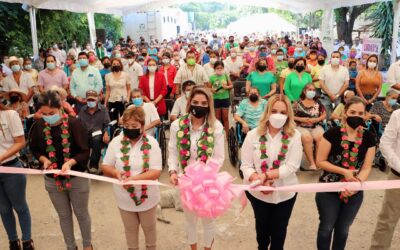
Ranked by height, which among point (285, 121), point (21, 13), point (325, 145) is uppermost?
point (21, 13)

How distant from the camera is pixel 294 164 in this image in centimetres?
279

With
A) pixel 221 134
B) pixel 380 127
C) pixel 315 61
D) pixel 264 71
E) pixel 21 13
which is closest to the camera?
pixel 221 134

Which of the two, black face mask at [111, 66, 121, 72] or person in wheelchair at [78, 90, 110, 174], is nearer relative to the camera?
person in wheelchair at [78, 90, 110, 174]

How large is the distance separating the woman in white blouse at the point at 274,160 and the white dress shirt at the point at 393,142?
28.8 inches

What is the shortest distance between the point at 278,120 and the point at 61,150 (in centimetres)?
179

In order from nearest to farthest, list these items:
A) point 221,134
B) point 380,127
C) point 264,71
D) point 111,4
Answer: point 221,134, point 380,127, point 264,71, point 111,4

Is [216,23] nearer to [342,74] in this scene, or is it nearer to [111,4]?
[111,4]

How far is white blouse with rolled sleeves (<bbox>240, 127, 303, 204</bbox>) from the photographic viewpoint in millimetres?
2793

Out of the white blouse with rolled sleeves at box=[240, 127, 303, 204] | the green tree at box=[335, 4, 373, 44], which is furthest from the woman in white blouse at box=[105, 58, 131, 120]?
the green tree at box=[335, 4, 373, 44]

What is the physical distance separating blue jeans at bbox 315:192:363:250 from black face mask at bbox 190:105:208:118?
114 centimetres

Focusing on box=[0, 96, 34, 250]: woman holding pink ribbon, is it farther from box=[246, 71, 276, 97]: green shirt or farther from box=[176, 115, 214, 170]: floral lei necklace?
box=[246, 71, 276, 97]: green shirt

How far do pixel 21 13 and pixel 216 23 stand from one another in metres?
83.2

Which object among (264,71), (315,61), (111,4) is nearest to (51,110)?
(264,71)

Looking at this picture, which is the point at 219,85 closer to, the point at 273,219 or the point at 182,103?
the point at 182,103
